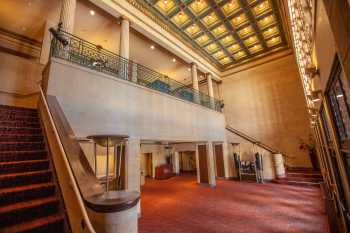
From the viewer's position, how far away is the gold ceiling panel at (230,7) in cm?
707

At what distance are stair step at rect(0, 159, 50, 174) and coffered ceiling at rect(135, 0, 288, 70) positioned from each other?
22.3 feet

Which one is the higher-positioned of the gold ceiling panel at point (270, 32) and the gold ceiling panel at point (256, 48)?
the gold ceiling panel at point (270, 32)

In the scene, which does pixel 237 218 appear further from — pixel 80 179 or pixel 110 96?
pixel 110 96

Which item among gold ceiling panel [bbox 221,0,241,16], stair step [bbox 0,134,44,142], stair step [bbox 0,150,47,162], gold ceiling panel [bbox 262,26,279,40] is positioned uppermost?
gold ceiling panel [bbox 221,0,241,16]

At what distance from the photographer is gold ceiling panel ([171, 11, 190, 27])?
7500mm

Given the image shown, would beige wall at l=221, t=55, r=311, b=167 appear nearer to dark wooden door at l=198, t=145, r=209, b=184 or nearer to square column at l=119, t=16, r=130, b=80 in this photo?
dark wooden door at l=198, t=145, r=209, b=184

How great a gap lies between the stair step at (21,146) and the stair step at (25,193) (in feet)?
2.81

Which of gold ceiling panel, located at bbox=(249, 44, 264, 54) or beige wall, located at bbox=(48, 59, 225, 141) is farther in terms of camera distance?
gold ceiling panel, located at bbox=(249, 44, 264, 54)

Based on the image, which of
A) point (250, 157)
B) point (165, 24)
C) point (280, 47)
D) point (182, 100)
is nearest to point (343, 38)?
point (182, 100)

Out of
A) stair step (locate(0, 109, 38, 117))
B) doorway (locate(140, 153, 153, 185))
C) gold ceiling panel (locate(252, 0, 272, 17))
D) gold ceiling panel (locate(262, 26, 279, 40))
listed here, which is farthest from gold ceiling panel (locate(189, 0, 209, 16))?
doorway (locate(140, 153, 153, 185))

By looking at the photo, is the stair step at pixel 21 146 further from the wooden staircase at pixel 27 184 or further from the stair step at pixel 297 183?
the stair step at pixel 297 183

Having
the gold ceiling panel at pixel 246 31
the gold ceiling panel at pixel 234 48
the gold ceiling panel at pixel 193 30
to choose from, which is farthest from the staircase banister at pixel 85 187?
the gold ceiling panel at pixel 234 48

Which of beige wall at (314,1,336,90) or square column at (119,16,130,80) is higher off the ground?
square column at (119,16,130,80)

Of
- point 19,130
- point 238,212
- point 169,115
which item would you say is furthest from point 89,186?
point 169,115
